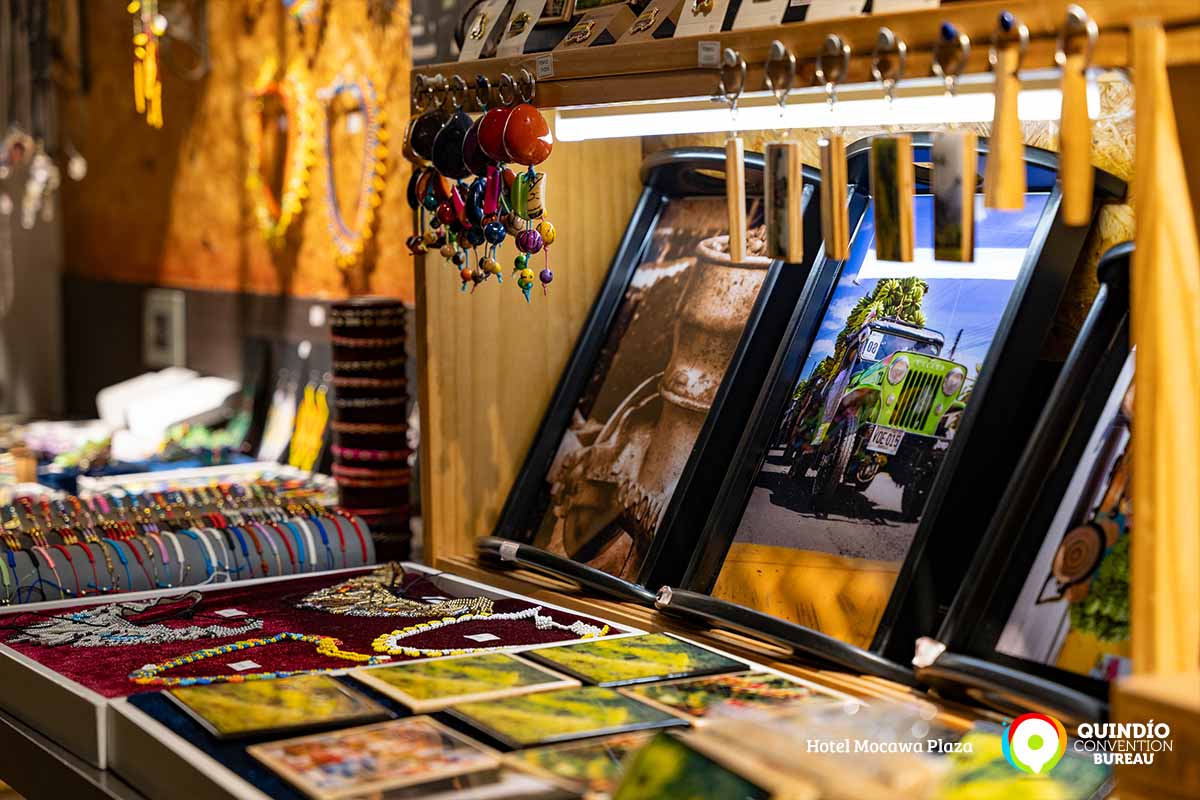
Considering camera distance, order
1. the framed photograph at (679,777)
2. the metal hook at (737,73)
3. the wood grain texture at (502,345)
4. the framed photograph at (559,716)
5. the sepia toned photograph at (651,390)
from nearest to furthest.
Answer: the framed photograph at (679,777) < the framed photograph at (559,716) < the metal hook at (737,73) < the sepia toned photograph at (651,390) < the wood grain texture at (502,345)

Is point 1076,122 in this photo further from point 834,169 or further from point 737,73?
point 737,73

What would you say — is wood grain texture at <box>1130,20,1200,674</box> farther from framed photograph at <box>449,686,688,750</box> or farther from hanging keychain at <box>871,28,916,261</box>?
framed photograph at <box>449,686,688,750</box>

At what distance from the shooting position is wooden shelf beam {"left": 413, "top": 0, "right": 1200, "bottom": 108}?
4.59 feet

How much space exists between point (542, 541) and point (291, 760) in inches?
43.8

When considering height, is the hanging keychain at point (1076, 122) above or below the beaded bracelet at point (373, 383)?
above

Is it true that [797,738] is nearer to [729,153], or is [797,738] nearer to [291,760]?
[291,760]

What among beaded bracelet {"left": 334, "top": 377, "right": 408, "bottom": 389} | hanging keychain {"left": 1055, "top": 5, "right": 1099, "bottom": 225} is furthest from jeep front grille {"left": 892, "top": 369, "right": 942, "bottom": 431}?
beaded bracelet {"left": 334, "top": 377, "right": 408, "bottom": 389}

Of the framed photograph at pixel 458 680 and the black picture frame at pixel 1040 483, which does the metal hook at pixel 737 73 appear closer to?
→ the black picture frame at pixel 1040 483

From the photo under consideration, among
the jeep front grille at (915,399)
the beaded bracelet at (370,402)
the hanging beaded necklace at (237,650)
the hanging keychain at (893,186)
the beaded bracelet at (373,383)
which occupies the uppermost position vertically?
the hanging keychain at (893,186)

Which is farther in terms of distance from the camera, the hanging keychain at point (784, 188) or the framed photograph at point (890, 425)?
the framed photograph at point (890, 425)

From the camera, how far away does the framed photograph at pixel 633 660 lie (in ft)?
6.48

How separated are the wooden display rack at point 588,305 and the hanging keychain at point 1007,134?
0.06ft

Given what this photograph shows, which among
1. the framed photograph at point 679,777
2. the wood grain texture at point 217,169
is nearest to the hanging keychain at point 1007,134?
the framed photograph at point 679,777

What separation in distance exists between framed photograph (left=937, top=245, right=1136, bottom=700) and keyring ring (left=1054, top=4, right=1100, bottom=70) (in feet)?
1.52
